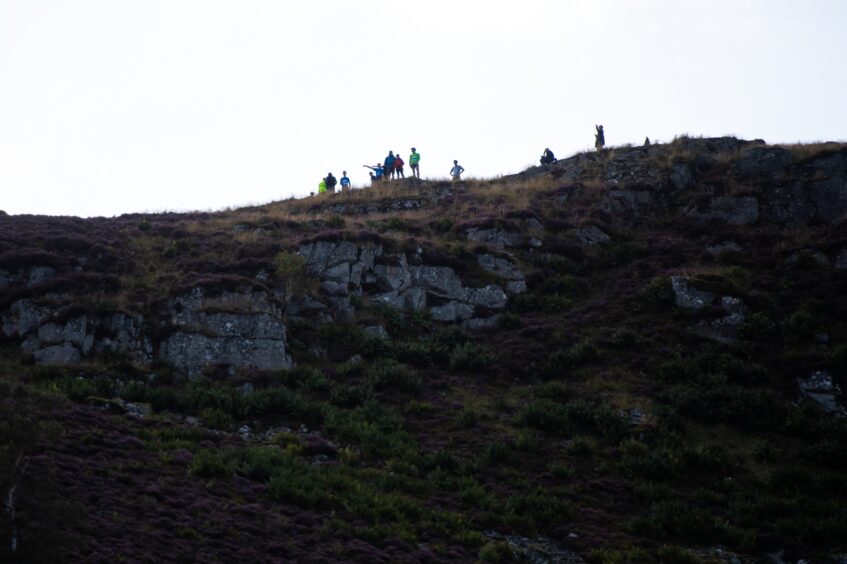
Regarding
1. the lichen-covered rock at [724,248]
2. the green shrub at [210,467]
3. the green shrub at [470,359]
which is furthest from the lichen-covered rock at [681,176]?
the green shrub at [210,467]

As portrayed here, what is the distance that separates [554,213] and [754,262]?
33.6 ft

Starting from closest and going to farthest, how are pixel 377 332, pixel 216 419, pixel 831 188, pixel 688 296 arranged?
1. pixel 216 419
2. pixel 377 332
3. pixel 688 296
4. pixel 831 188

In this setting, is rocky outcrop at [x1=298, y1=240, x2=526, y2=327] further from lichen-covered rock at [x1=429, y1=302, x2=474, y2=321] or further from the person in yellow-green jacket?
the person in yellow-green jacket

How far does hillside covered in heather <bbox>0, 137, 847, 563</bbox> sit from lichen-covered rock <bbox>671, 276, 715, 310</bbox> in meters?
0.16

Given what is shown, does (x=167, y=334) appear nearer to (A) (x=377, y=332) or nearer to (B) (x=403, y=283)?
(A) (x=377, y=332)

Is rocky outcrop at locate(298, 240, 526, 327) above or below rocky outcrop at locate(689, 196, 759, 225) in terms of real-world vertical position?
below

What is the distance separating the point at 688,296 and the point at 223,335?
59.6 feet

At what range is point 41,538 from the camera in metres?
13.9

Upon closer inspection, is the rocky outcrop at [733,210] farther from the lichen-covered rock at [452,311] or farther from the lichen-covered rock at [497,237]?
the lichen-covered rock at [452,311]

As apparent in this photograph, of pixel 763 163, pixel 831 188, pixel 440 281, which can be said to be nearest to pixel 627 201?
pixel 763 163

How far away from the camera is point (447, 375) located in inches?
1169

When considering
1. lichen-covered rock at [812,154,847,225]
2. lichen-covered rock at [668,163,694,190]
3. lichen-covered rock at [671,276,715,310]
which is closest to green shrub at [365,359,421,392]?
lichen-covered rock at [671,276,715,310]

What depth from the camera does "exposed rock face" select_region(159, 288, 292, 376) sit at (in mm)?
28078

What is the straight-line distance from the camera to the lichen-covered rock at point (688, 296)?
31.9 metres
